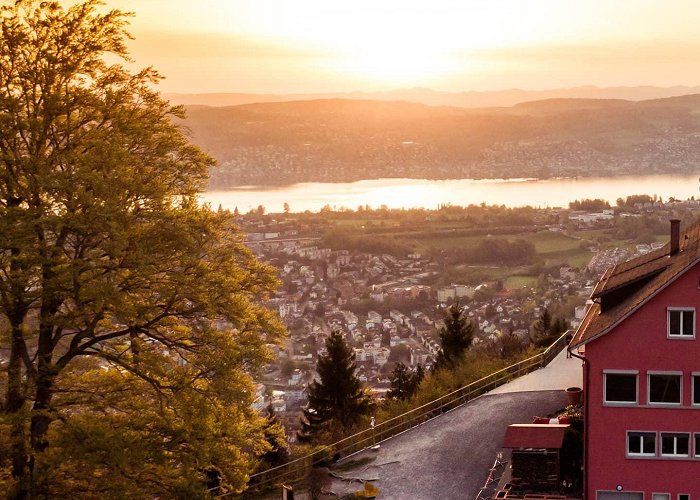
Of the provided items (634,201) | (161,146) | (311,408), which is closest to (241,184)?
(634,201)

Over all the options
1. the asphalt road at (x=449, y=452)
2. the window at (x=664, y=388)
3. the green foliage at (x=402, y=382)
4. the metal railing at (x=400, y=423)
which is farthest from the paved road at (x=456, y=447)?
the green foliage at (x=402, y=382)

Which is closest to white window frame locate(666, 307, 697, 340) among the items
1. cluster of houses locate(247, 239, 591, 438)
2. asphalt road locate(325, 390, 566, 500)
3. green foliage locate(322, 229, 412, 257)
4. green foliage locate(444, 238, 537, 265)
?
asphalt road locate(325, 390, 566, 500)

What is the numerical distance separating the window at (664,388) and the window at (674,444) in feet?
2.74

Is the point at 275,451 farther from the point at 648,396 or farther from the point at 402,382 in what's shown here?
the point at 402,382

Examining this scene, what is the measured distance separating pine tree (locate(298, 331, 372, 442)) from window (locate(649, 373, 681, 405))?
15.3m

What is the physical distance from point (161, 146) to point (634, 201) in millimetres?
145983

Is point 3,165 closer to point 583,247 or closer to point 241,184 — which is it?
point 583,247

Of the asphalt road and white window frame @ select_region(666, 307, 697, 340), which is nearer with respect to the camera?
white window frame @ select_region(666, 307, 697, 340)

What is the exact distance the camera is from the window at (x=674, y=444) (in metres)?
24.7

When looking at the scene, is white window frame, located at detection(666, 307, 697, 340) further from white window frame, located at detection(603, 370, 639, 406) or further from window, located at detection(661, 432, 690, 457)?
window, located at detection(661, 432, 690, 457)

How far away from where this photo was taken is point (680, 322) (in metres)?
24.7

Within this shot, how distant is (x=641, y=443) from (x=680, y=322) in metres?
3.11

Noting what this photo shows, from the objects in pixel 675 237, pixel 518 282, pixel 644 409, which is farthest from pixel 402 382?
pixel 518 282

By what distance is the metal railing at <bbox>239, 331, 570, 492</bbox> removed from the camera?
27547mm
